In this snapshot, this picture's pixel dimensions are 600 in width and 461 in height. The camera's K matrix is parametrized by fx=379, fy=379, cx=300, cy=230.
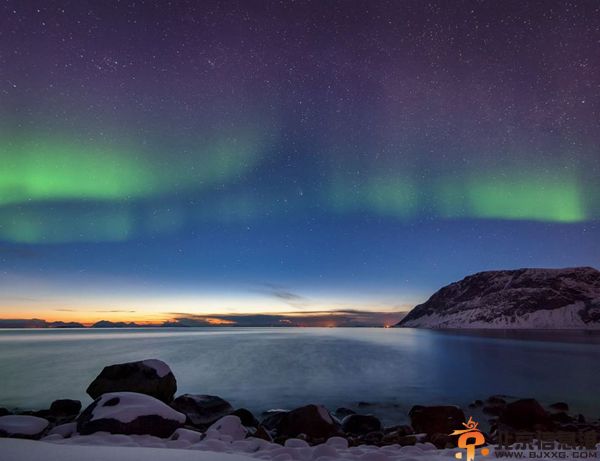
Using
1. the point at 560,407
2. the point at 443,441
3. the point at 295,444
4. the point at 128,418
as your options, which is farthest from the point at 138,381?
the point at 560,407

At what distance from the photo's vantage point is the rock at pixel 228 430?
33.4ft

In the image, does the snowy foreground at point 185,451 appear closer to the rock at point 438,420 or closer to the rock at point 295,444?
the rock at point 295,444

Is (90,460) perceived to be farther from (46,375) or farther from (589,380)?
(589,380)

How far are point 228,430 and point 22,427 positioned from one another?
17.6 feet

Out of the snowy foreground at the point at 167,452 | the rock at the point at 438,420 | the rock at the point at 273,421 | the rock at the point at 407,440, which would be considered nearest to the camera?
the snowy foreground at the point at 167,452

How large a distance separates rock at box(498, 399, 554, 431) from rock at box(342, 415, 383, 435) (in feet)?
16.8

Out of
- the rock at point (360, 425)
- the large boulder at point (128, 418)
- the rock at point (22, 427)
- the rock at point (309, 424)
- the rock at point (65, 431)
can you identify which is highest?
the large boulder at point (128, 418)

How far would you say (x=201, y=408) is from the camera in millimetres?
16203

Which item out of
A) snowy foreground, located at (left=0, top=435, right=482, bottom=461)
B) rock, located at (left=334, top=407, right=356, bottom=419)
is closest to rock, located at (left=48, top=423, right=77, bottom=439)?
snowy foreground, located at (left=0, top=435, right=482, bottom=461)

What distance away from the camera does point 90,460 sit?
20.9 ft

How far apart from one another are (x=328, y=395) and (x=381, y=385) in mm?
5577

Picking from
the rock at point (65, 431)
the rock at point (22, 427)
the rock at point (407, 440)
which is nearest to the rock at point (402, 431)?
the rock at point (407, 440)

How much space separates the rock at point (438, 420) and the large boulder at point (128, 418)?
8370 millimetres

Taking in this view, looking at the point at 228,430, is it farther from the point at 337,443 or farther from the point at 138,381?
the point at 138,381
